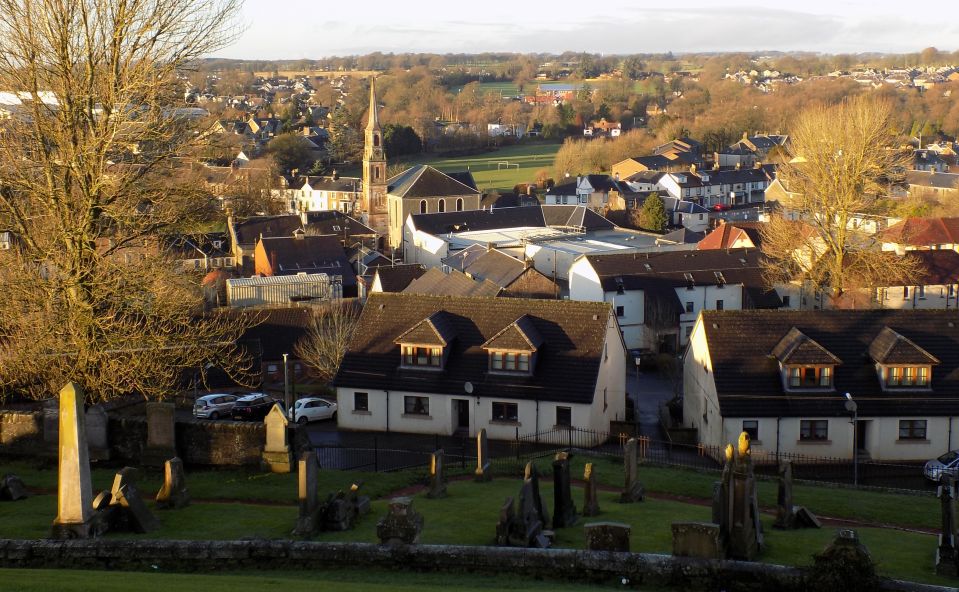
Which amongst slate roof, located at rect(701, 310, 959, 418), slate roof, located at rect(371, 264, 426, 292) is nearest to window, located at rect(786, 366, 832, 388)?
slate roof, located at rect(701, 310, 959, 418)

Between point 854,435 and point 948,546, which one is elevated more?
point 948,546

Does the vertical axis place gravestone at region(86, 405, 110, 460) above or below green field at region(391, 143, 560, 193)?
below

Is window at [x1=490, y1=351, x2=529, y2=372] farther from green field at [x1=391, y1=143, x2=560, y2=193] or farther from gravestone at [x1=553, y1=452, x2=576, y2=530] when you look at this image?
green field at [x1=391, y1=143, x2=560, y2=193]

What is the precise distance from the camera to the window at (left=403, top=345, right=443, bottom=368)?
3269 centimetres

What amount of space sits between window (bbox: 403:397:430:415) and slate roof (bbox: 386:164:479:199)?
6176 cm

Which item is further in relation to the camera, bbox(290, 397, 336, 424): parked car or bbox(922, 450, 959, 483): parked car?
bbox(290, 397, 336, 424): parked car

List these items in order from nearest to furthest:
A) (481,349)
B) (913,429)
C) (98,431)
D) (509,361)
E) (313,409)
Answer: (98,431) → (913,429) → (509,361) → (481,349) → (313,409)

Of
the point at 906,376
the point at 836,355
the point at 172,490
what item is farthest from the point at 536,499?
the point at 906,376

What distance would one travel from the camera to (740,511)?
1598 centimetres

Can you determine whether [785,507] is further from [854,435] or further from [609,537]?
[854,435]

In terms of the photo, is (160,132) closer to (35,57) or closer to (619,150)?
(35,57)

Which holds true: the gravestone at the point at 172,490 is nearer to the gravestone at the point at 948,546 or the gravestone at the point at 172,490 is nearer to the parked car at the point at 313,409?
the gravestone at the point at 948,546

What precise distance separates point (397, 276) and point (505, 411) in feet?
86.8

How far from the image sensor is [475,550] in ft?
51.2
